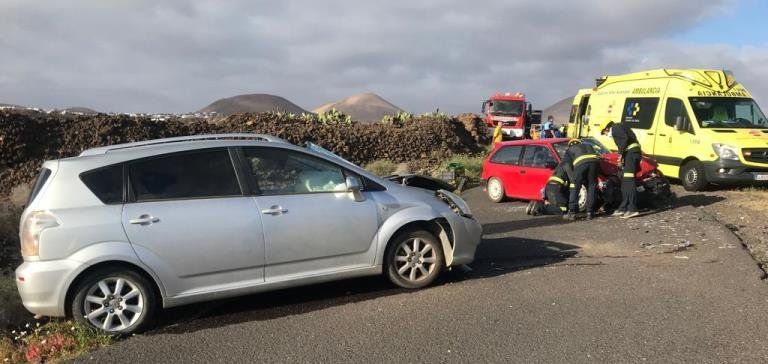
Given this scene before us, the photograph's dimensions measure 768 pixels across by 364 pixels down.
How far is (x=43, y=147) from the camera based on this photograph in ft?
58.4

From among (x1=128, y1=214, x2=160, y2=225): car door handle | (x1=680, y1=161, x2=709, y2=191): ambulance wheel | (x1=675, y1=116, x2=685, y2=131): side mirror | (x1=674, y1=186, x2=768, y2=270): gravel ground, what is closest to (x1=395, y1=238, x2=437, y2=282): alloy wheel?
(x1=128, y1=214, x2=160, y2=225): car door handle

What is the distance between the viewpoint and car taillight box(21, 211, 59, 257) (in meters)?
4.89

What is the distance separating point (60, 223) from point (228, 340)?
1729 mm

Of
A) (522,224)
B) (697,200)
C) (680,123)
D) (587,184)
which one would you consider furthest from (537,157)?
(680,123)

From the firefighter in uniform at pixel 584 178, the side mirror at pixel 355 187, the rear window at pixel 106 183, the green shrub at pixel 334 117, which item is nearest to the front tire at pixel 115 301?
the rear window at pixel 106 183

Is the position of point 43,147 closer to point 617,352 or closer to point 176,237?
point 176,237

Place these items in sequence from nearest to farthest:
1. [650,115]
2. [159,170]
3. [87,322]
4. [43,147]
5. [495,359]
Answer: [495,359], [87,322], [159,170], [650,115], [43,147]

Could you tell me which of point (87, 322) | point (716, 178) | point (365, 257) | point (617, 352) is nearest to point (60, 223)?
point (87, 322)

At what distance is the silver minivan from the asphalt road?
0.32m

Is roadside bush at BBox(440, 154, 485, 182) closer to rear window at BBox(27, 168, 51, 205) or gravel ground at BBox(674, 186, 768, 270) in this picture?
gravel ground at BBox(674, 186, 768, 270)

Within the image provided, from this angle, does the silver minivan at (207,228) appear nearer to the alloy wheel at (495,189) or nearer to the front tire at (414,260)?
the front tire at (414,260)

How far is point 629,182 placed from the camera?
402 inches

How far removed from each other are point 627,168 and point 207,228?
779 centimetres

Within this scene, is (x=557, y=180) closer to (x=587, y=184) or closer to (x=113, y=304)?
(x=587, y=184)
